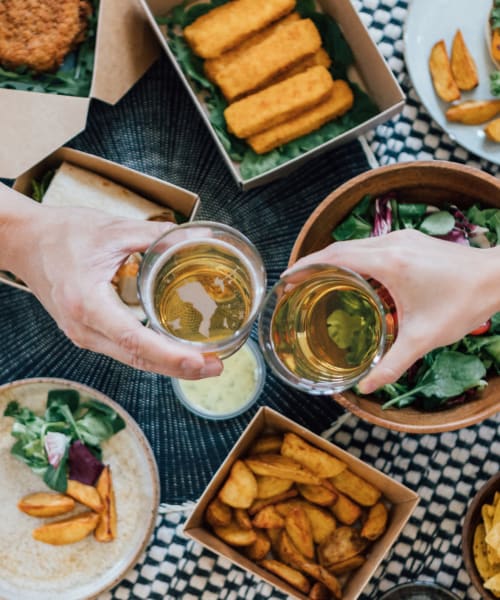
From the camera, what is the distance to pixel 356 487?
1.47 meters

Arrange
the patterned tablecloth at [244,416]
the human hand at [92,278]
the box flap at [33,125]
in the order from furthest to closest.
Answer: the patterned tablecloth at [244,416] → the box flap at [33,125] → the human hand at [92,278]

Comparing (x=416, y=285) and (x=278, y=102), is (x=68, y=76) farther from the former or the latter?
(x=416, y=285)

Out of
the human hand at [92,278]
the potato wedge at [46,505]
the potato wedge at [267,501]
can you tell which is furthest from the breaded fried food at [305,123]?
the potato wedge at [46,505]

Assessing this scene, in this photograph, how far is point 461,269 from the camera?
45.3 inches

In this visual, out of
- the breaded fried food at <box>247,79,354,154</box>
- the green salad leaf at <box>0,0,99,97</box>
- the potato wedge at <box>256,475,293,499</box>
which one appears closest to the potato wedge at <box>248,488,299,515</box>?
the potato wedge at <box>256,475,293,499</box>

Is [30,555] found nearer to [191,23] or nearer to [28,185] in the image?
[28,185]

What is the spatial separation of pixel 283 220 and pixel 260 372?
1.00ft

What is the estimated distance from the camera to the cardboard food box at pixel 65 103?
1431 millimetres

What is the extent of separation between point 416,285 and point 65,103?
2.46 feet

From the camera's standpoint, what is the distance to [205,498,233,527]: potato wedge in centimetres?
146

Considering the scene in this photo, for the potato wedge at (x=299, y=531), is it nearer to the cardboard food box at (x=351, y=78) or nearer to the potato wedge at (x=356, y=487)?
the potato wedge at (x=356, y=487)

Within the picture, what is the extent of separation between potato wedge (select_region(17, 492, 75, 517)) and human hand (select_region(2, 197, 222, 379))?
0.47 meters

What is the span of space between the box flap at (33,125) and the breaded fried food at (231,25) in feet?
0.81

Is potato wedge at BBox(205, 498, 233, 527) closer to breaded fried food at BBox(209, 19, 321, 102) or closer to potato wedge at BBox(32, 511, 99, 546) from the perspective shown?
potato wedge at BBox(32, 511, 99, 546)
